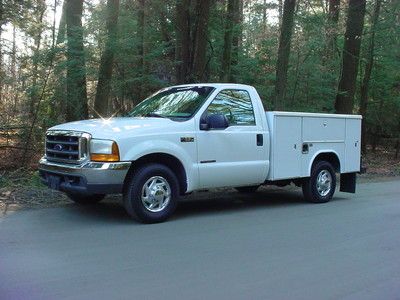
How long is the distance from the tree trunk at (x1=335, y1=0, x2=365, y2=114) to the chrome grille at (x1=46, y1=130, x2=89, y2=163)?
13.9 meters

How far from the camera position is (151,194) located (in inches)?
324

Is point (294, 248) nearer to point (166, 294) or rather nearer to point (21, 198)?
point (166, 294)

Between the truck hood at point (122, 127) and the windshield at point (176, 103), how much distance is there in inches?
19.6

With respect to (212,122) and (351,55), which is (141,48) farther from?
(212,122)

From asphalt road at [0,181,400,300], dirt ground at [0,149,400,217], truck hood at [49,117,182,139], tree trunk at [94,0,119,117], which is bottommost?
Result: asphalt road at [0,181,400,300]

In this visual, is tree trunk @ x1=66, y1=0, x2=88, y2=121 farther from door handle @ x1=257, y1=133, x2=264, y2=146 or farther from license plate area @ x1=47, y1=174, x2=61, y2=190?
door handle @ x1=257, y1=133, x2=264, y2=146

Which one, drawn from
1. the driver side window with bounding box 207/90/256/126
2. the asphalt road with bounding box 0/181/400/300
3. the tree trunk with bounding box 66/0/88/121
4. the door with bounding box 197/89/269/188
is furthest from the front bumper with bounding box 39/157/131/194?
the tree trunk with bounding box 66/0/88/121

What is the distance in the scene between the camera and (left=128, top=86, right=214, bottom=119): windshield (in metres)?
9.08

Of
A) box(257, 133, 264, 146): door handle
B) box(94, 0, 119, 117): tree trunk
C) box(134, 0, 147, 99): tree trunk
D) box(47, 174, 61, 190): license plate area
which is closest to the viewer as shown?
box(47, 174, 61, 190): license plate area

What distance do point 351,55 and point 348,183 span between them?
9.60 meters

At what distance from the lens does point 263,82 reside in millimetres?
20859

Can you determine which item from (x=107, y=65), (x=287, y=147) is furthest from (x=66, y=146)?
(x=107, y=65)

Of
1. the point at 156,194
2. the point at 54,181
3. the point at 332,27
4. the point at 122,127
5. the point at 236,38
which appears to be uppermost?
the point at 332,27

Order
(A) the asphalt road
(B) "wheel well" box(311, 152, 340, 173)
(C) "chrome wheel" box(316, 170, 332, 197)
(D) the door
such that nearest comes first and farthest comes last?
(A) the asphalt road
(D) the door
(C) "chrome wheel" box(316, 170, 332, 197)
(B) "wheel well" box(311, 152, 340, 173)
